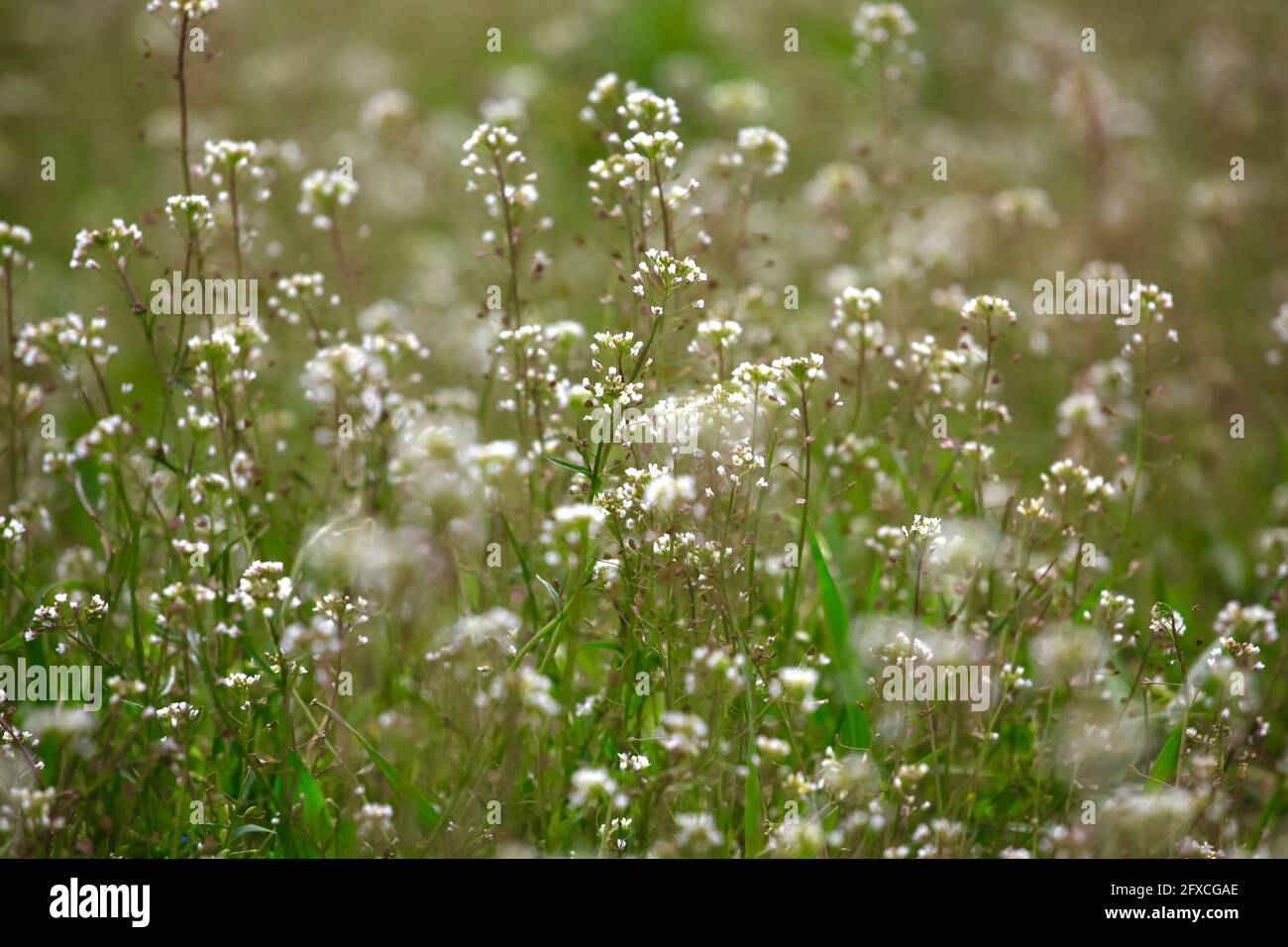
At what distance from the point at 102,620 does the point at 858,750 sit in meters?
2.12

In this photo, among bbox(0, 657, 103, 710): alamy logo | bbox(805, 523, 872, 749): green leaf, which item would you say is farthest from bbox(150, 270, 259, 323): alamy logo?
bbox(805, 523, 872, 749): green leaf

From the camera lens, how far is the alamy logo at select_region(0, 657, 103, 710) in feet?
10.4

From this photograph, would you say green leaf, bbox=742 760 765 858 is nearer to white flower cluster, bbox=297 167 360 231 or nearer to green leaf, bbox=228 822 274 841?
green leaf, bbox=228 822 274 841

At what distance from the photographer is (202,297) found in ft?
11.6

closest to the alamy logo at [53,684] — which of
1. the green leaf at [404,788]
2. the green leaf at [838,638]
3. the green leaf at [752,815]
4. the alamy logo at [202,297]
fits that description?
the green leaf at [404,788]

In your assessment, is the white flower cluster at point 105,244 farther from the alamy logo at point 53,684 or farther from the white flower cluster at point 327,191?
the alamy logo at point 53,684

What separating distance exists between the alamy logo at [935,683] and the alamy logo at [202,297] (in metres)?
2.20

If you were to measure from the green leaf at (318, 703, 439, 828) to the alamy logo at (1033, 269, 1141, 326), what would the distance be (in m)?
3.02

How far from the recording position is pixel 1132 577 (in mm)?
4312

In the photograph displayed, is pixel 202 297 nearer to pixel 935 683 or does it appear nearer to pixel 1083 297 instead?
pixel 935 683

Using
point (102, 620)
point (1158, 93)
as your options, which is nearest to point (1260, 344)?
point (1158, 93)
